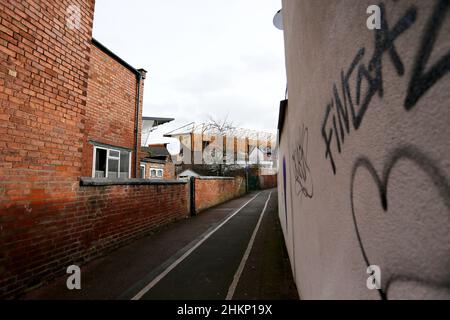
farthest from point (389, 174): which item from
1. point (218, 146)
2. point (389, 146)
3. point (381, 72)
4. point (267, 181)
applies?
point (267, 181)

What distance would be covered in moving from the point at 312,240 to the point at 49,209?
4265 millimetres

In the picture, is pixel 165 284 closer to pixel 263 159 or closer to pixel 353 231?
pixel 353 231

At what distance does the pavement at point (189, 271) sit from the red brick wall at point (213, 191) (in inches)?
235

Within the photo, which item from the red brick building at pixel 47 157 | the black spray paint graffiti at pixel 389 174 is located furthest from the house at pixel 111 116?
the black spray paint graffiti at pixel 389 174

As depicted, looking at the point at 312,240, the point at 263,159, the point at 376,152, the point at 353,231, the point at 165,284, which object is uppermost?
the point at 263,159

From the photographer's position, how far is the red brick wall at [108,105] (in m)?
8.42

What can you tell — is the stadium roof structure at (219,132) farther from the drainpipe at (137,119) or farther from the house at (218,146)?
the drainpipe at (137,119)

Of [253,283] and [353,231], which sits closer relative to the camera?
[353,231]

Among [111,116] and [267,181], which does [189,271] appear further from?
[267,181]

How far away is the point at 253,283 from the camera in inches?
159

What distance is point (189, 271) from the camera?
4.61 meters

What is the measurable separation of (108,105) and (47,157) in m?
5.83

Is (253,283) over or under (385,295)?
under
